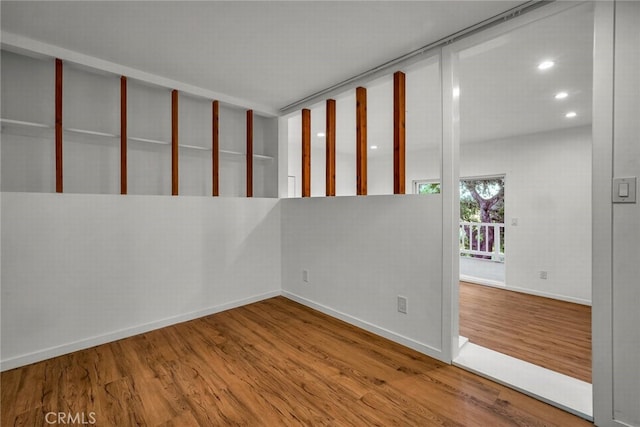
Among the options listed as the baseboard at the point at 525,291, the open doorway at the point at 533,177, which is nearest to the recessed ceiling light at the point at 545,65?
the open doorway at the point at 533,177

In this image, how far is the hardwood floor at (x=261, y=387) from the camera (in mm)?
1672

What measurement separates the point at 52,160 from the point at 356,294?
303 centimetres

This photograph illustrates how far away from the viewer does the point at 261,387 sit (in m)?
1.95

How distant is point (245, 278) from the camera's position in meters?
3.54

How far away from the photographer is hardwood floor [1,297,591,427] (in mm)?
1672

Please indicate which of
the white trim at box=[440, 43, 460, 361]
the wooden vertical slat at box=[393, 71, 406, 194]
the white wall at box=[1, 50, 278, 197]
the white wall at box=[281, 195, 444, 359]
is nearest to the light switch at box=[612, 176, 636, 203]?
the white trim at box=[440, 43, 460, 361]

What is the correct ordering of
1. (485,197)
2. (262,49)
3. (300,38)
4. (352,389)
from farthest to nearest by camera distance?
1. (485,197)
2. (262,49)
3. (300,38)
4. (352,389)

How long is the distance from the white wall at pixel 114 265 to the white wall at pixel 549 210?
3963 millimetres

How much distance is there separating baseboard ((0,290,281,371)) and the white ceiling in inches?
94.2

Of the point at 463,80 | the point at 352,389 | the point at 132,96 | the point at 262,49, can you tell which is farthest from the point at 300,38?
the point at 352,389

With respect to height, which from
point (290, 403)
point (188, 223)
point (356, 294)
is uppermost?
point (188, 223)

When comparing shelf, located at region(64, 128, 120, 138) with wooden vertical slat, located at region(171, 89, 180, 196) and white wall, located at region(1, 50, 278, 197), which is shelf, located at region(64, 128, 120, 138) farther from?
wooden vertical slat, located at region(171, 89, 180, 196)

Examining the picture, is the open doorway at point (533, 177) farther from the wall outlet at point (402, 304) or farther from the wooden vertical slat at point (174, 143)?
the wooden vertical slat at point (174, 143)

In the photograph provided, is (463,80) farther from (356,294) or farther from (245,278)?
(245,278)
